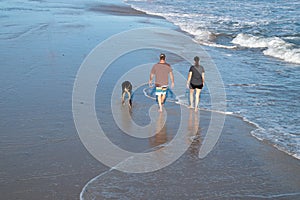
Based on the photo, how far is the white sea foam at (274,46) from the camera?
19.2 m

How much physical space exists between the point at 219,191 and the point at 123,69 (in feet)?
28.9

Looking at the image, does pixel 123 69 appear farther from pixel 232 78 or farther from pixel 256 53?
pixel 256 53

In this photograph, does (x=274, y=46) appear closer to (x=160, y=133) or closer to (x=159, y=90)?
(x=159, y=90)

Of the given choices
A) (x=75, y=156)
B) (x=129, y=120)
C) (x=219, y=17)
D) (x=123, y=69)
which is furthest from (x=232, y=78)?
(x=219, y=17)

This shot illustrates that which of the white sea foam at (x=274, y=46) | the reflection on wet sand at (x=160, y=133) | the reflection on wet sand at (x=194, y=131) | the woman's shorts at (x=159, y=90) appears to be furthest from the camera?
the white sea foam at (x=274, y=46)

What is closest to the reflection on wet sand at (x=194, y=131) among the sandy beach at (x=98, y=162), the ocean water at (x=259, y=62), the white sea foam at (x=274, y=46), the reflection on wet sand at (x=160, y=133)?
the sandy beach at (x=98, y=162)

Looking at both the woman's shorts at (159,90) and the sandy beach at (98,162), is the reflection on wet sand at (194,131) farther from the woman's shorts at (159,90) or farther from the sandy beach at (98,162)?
the woman's shorts at (159,90)

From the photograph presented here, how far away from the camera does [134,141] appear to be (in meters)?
8.82

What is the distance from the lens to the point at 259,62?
18219 millimetres

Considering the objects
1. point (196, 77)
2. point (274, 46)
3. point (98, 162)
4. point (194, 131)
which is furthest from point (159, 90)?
point (274, 46)

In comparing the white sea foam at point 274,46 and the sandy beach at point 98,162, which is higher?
the white sea foam at point 274,46

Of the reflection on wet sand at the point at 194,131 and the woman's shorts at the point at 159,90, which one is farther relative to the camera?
the woman's shorts at the point at 159,90

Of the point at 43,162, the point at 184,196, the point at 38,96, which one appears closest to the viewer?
the point at 184,196

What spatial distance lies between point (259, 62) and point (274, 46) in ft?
13.5
